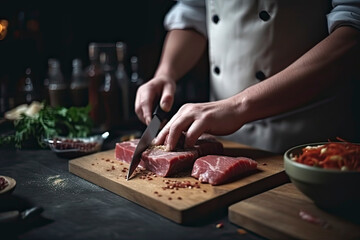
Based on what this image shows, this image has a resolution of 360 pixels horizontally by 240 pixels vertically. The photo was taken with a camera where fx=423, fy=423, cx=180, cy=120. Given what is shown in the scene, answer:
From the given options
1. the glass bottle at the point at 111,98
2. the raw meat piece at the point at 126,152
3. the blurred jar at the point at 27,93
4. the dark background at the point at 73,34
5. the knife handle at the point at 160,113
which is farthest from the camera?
the dark background at the point at 73,34

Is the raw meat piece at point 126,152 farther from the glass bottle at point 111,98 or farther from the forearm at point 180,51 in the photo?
the glass bottle at point 111,98

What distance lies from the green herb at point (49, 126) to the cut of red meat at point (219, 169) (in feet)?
2.98

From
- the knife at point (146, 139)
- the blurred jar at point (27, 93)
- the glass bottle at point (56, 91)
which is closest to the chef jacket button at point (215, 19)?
the knife at point (146, 139)

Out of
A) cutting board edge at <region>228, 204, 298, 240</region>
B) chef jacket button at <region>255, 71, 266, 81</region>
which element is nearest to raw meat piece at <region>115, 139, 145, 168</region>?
cutting board edge at <region>228, 204, 298, 240</region>

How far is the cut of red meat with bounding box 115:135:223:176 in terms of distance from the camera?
1.56 metres

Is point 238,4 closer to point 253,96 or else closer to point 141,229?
point 253,96

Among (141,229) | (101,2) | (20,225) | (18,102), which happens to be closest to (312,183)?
(141,229)

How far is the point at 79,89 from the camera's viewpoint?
268 cm

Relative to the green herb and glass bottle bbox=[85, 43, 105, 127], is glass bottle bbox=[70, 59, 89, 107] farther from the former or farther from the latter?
the green herb

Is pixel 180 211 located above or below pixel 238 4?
below

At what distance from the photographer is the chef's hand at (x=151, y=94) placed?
2014 mm

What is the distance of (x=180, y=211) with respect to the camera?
1245 mm

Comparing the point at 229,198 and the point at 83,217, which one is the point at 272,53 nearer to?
the point at 229,198

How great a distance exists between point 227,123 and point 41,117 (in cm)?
103
